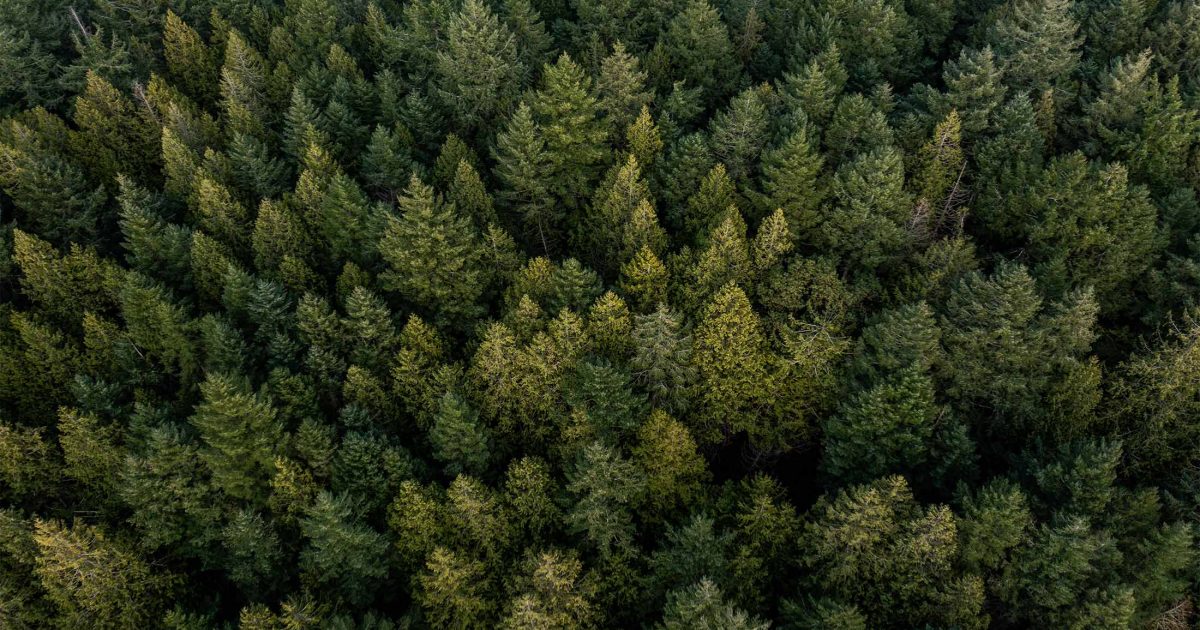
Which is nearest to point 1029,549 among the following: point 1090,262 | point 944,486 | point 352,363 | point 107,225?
point 944,486

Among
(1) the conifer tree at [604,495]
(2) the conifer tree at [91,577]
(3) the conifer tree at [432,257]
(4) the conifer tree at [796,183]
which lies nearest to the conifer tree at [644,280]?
(4) the conifer tree at [796,183]

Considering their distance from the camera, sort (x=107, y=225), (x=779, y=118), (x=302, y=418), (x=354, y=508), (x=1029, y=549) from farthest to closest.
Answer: (x=107, y=225) → (x=779, y=118) → (x=302, y=418) → (x=354, y=508) → (x=1029, y=549)

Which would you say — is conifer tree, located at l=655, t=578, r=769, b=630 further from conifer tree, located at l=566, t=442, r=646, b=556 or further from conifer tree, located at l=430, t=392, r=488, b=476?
conifer tree, located at l=430, t=392, r=488, b=476

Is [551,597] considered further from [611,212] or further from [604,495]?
[611,212]

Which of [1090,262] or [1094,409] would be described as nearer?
[1094,409]

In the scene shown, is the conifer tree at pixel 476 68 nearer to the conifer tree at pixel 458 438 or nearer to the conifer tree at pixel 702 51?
the conifer tree at pixel 702 51

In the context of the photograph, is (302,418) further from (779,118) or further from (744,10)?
(744,10)

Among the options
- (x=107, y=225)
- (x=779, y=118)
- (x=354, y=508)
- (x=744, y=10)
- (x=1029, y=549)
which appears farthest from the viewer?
(x=744, y=10)

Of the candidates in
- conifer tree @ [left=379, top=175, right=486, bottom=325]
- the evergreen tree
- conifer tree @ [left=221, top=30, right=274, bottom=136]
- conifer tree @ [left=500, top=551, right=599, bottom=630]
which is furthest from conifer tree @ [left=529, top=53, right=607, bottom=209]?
the evergreen tree

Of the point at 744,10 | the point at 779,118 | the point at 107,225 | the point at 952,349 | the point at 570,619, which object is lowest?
the point at 107,225
